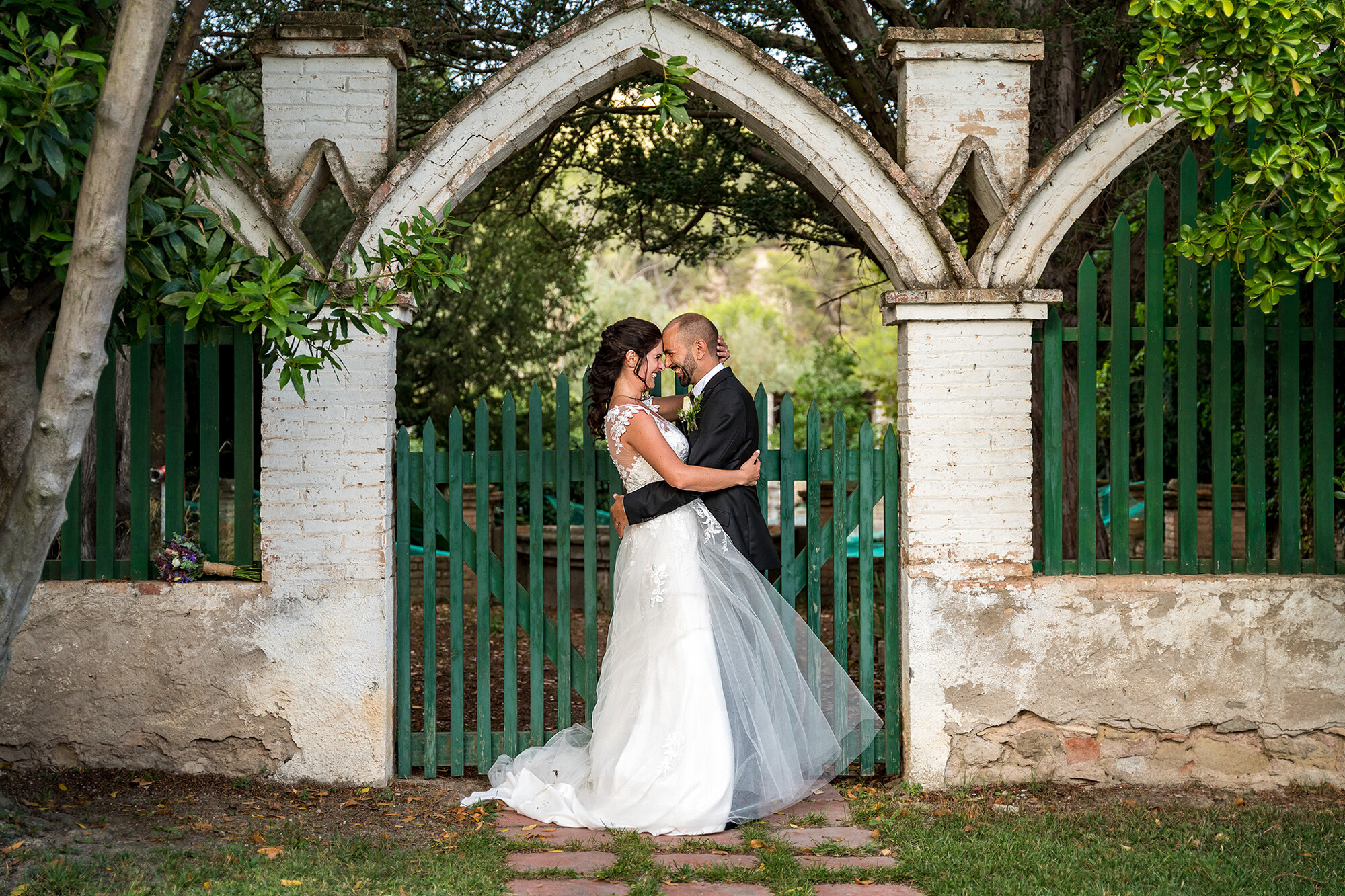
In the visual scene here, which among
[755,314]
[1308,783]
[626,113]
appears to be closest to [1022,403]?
[1308,783]

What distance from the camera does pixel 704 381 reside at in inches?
182

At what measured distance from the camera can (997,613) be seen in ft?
15.7

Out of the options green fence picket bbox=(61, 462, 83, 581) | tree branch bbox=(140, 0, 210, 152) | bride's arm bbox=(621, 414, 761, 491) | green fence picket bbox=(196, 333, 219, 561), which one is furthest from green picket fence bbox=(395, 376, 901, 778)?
tree branch bbox=(140, 0, 210, 152)

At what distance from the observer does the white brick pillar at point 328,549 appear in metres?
4.73

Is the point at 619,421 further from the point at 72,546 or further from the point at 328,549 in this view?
the point at 72,546

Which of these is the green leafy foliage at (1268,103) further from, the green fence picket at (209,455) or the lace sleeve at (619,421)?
the green fence picket at (209,455)

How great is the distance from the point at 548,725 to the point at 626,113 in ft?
14.2

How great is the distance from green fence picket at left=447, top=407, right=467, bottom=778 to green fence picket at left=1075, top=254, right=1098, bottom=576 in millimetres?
2807

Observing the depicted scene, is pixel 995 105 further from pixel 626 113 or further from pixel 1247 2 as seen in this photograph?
pixel 626 113

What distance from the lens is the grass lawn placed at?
142 inches

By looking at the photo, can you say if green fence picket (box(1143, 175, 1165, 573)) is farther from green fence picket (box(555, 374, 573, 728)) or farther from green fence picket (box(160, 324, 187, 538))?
green fence picket (box(160, 324, 187, 538))

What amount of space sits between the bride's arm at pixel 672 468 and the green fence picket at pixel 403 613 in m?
1.11

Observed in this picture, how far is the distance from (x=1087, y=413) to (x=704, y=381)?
1817 mm

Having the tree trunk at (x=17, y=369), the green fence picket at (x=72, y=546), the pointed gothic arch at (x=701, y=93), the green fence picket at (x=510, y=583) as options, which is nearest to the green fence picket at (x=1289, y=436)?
the pointed gothic arch at (x=701, y=93)
